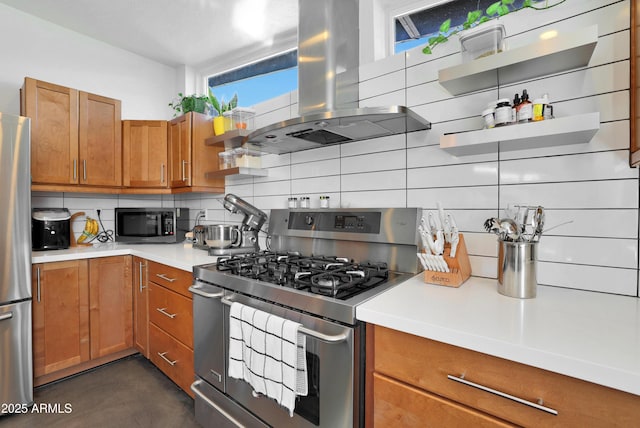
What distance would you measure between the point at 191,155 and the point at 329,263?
63.2 inches

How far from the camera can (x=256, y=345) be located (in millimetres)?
1175

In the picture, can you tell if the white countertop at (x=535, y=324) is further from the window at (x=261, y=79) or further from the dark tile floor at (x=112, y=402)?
the window at (x=261, y=79)

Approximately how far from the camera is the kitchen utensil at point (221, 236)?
203cm

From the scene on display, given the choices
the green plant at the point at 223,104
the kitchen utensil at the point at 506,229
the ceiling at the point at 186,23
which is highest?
the ceiling at the point at 186,23

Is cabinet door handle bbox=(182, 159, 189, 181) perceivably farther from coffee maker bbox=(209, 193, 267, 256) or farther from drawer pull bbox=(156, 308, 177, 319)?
drawer pull bbox=(156, 308, 177, 319)

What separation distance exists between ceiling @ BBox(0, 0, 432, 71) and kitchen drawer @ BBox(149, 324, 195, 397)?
2.26m

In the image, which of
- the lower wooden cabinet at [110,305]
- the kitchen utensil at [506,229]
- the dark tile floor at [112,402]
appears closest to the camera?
the kitchen utensil at [506,229]

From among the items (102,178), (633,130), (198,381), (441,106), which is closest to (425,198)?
(441,106)

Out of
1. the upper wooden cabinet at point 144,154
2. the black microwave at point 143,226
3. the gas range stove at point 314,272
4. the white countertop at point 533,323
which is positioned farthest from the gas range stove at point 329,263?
the upper wooden cabinet at point 144,154

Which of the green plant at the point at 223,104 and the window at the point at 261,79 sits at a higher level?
the window at the point at 261,79

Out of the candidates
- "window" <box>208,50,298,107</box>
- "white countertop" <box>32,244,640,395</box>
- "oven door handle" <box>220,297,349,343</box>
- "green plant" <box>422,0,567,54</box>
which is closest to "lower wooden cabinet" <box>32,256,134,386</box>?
"window" <box>208,50,298,107</box>

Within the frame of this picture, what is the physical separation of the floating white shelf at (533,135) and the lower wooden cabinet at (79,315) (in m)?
2.41

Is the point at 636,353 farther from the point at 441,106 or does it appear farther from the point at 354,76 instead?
the point at 354,76

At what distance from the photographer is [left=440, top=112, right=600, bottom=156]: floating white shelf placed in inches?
37.5
